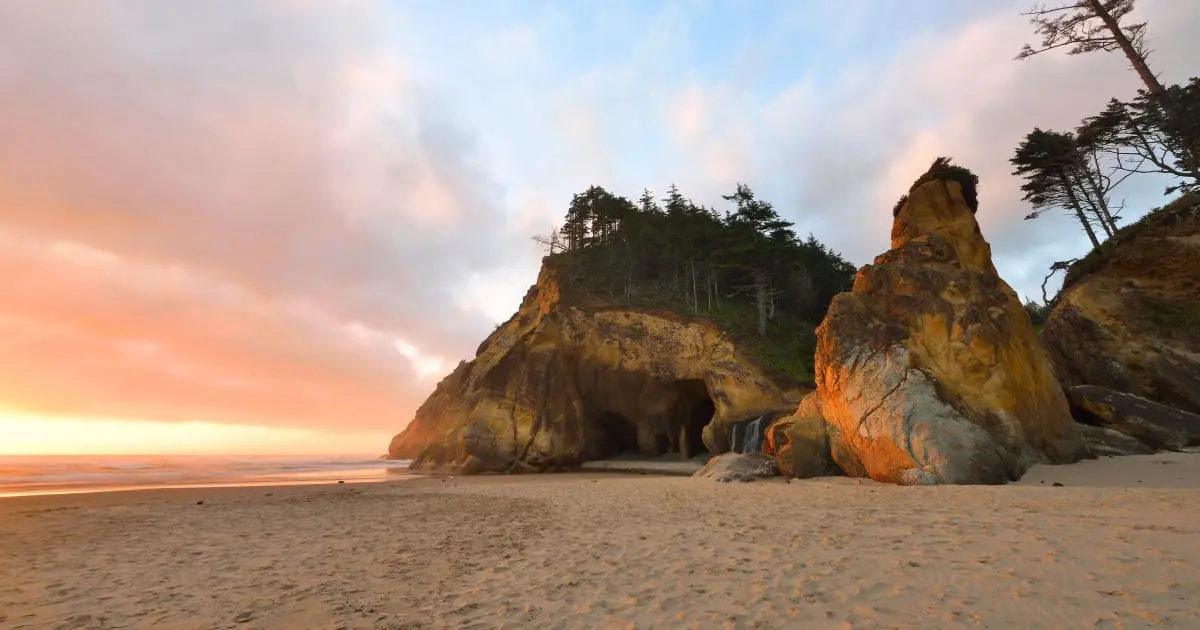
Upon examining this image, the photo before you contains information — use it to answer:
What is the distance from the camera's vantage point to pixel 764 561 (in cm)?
626

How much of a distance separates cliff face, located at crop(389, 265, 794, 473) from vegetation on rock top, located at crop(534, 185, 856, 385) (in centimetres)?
165

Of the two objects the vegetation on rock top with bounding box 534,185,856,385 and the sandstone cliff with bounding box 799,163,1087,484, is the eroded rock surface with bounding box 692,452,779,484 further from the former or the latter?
the vegetation on rock top with bounding box 534,185,856,385

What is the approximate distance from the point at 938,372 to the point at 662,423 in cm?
2408

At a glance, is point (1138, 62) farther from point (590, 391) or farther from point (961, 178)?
point (590, 391)

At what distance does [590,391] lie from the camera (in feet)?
126

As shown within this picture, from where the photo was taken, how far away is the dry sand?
15.0 ft

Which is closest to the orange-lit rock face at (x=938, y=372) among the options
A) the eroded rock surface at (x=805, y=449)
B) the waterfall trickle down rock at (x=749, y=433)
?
the eroded rock surface at (x=805, y=449)

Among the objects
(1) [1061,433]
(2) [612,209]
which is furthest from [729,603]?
(2) [612,209]

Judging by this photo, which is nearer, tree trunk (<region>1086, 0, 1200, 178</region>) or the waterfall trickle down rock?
tree trunk (<region>1086, 0, 1200, 178</region>)

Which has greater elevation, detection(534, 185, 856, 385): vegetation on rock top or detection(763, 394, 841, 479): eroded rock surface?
detection(534, 185, 856, 385): vegetation on rock top

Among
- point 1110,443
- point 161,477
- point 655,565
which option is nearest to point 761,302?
point 1110,443

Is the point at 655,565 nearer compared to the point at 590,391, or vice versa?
the point at 655,565

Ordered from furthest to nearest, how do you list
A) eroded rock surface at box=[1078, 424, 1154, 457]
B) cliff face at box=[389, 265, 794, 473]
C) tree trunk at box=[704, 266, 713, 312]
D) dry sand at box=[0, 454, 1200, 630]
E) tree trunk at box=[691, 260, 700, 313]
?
tree trunk at box=[704, 266, 713, 312]
tree trunk at box=[691, 260, 700, 313]
cliff face at box=[389, 265, 794, 473]
eroded rock surface at box=[1078, 424, 1154, 457]
dry sand at box=[0, 454, 1200, 630]

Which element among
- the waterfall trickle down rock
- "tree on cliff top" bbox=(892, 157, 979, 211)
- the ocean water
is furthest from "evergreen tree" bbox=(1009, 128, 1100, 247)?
the ocean water
